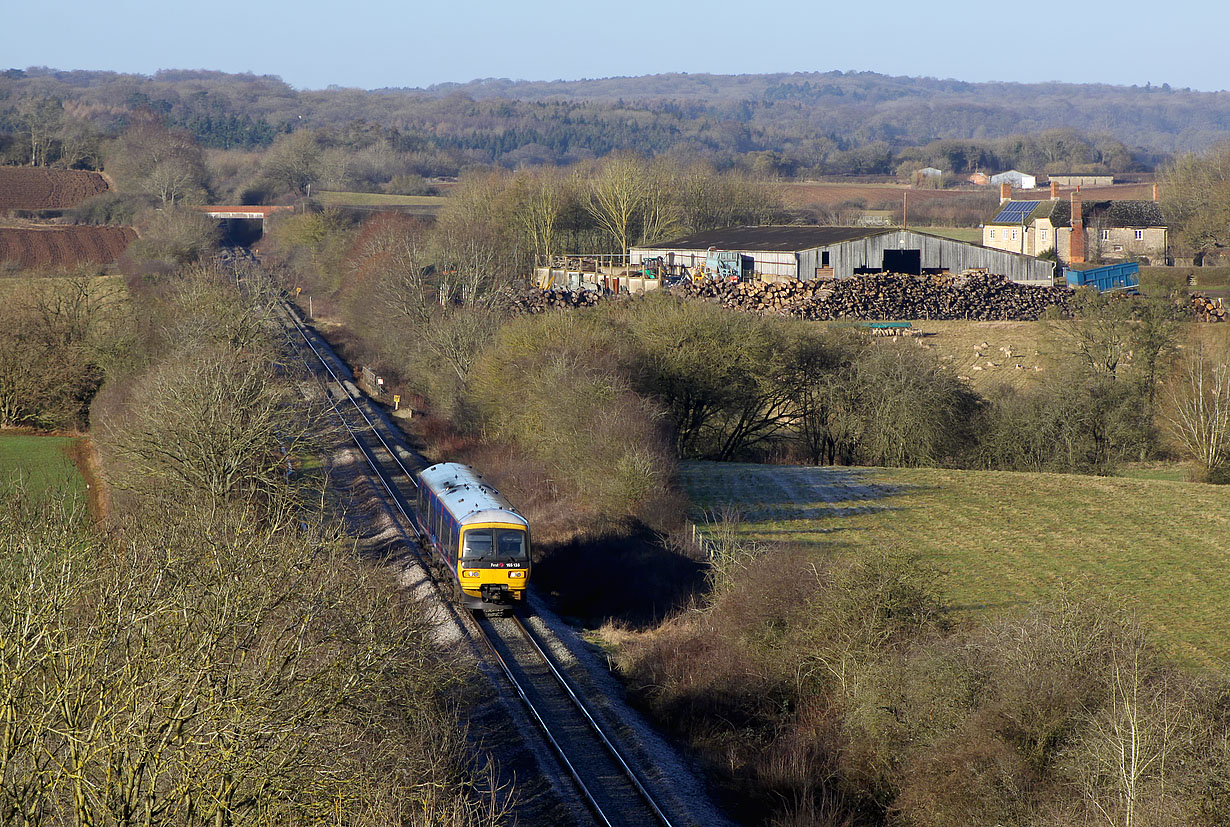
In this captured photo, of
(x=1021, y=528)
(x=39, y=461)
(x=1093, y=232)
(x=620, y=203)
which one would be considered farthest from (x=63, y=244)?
(x=1021, y=528)

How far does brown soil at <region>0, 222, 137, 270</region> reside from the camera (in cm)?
7725

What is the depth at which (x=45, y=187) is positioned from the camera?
105 metres

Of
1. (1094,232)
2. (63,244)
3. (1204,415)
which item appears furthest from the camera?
(63,244)

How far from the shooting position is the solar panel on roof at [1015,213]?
3232 inches

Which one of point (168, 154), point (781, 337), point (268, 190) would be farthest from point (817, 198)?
point (781, 337)

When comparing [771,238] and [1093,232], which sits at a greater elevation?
[1093,232]

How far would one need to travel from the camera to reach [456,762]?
43.4 ft

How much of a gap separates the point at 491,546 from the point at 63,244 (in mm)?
74043

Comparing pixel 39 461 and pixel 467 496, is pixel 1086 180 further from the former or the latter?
pixel 467 496

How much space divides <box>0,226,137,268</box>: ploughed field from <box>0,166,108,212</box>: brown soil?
13.1 metres

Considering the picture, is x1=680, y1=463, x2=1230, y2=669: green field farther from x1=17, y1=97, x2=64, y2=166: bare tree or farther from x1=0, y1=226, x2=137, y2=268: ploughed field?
x1=17, y1=97, x2=64, y2=166: bare tree

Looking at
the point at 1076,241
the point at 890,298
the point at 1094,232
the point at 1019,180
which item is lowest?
the point at 890,298

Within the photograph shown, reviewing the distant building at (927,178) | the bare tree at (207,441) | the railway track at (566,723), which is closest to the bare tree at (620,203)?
the railway track at (566,723)

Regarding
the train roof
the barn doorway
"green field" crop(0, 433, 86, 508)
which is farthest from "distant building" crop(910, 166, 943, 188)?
the train roof
